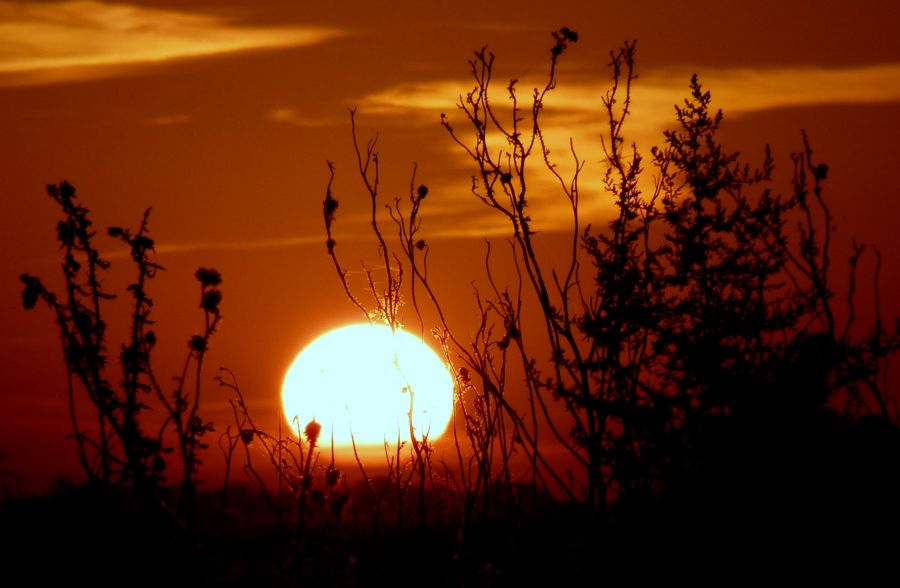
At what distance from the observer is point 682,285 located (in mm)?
5961

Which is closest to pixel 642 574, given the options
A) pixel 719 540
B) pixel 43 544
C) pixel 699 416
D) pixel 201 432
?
pixel 719 540

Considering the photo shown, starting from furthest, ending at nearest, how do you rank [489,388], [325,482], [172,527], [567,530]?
[567,530] < [489,388] < [325,482] < [172,527]

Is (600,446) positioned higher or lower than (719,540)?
higher

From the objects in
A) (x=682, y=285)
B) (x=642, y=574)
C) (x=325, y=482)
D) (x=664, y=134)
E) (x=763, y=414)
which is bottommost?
(x=642, y=574)

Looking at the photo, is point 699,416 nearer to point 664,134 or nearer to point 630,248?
point 630,248

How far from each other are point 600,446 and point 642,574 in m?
0.70

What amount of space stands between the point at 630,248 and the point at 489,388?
128 centimetres

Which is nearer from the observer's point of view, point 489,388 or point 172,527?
point 172,527

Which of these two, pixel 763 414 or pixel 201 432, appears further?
pixel 763 414

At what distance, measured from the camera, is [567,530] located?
5898 millimetres

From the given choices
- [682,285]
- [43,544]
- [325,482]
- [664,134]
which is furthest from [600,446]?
[43,544]

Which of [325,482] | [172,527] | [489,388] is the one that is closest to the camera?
[172,527]

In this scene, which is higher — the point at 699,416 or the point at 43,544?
the point at 699,416

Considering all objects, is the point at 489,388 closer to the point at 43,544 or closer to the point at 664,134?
the point at 664,134
